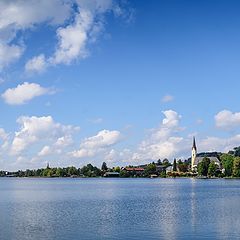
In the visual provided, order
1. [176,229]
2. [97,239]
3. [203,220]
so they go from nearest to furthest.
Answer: [97,239] < [176,229] < [203,220]

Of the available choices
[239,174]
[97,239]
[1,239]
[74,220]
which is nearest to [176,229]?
[97,239]

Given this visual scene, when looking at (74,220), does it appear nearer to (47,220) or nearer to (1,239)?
(47,220)

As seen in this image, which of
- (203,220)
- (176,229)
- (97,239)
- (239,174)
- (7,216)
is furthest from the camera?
(239,174)

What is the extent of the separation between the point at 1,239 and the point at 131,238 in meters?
10.1

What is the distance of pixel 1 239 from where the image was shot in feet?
121

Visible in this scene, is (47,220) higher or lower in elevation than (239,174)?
lower

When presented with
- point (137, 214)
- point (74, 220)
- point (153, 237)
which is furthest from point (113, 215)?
point (153, 237)

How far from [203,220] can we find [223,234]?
8.94 meters

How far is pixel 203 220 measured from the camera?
47188 mm

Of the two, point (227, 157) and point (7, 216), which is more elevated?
point (227, 157)

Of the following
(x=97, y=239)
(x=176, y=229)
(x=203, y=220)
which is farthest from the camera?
(x=203, y=220)

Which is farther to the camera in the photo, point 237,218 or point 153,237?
point 237,218

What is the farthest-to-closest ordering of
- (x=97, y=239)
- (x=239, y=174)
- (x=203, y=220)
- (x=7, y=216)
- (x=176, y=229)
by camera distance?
(x=239, y=174) → (x=7, y=216) → (x=203, y=220) → (x=176, y=229) → (x=97, y=239)

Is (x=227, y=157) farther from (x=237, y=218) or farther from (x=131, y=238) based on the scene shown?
(x=131, y=238)
